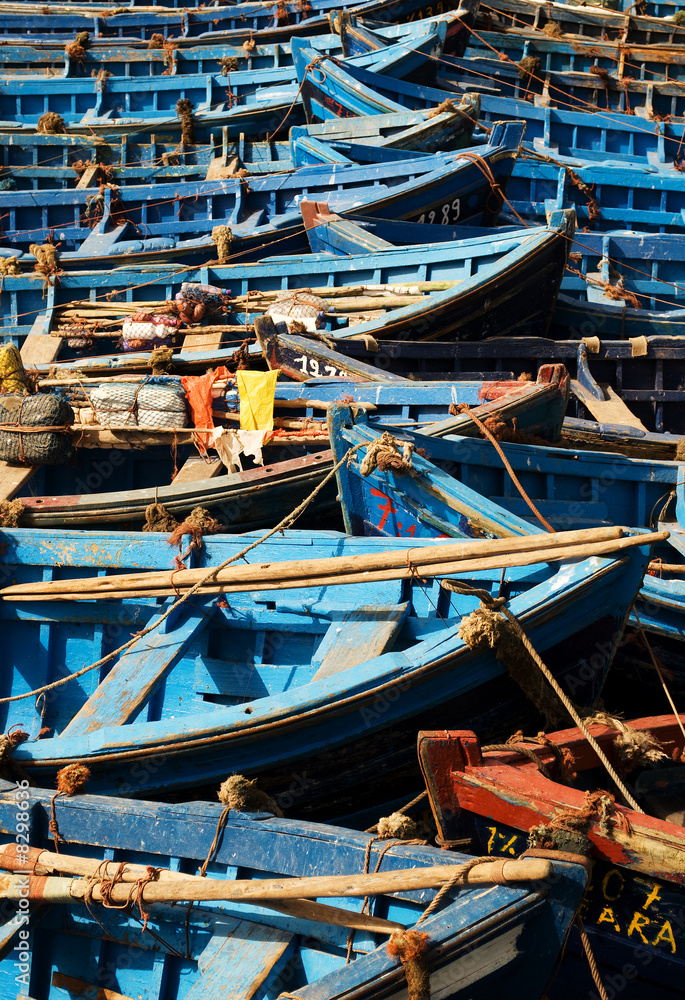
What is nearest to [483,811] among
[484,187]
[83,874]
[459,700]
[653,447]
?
[459,700]

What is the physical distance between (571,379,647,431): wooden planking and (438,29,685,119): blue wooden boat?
973 cm

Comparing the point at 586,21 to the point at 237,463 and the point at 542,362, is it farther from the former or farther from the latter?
the point at 237,463

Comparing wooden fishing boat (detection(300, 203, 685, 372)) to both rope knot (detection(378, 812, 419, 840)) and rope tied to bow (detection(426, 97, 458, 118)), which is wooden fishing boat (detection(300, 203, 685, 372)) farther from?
rope knot (detection(378, 812, 419, 840))

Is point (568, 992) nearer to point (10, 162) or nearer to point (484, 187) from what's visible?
point (484, 187)

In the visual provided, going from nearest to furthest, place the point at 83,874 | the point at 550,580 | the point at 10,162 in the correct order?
the point at 83,874
the point at 550,580
the point at 10,162

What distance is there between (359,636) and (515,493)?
2.09 metres

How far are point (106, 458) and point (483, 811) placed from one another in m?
5.50

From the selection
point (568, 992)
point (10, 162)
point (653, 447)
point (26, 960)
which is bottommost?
point (26, 960)

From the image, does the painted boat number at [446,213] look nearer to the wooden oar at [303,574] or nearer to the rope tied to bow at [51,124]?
the wooden oar at [303,574]

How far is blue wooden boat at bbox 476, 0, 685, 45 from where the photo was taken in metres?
19.0

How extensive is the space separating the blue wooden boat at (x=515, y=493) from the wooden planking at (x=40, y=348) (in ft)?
19.7

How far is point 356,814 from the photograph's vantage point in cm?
543

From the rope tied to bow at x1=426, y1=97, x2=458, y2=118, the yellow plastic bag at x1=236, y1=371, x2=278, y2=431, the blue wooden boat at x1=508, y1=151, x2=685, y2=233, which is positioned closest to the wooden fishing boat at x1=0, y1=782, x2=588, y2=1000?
the yellow plastic bag at x1=236, y1=371, x2=278, y2=431

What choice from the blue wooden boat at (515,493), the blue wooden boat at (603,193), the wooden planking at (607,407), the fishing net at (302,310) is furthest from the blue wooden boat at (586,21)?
the blue wooden boat at (515,493)
